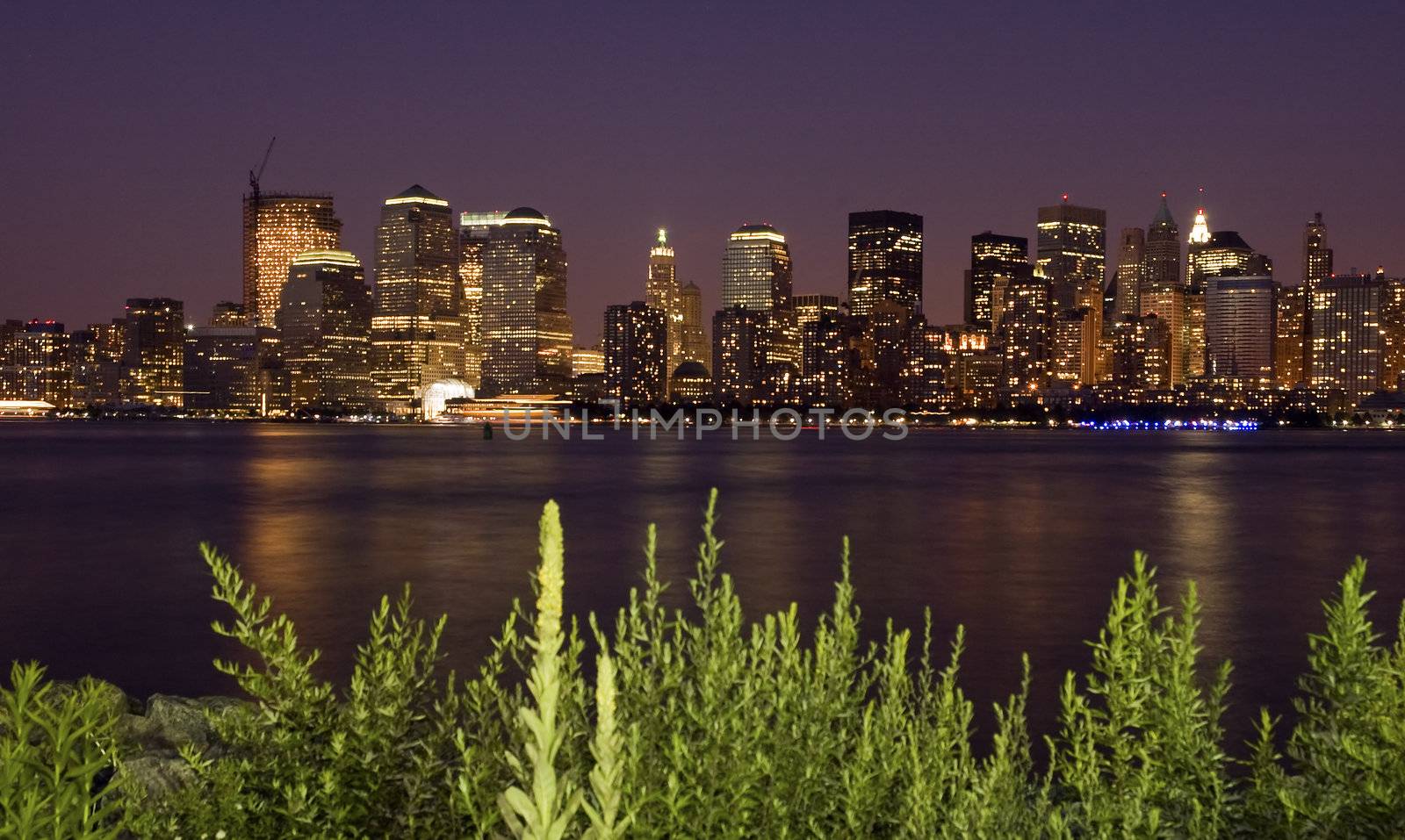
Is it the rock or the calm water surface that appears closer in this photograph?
the rock

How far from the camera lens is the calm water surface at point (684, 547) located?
21578 mm

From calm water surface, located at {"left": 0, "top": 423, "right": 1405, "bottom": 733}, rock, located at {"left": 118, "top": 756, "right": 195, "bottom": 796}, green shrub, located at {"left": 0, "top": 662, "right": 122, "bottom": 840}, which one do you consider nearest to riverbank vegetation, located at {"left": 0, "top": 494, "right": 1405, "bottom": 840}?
green shrub, located at {"left": 0, "top": 662, "right": 122, "bottom": 840}

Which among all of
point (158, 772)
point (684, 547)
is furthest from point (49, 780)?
point (684, 547)

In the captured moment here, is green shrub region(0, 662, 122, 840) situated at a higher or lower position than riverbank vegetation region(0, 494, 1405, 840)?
higher

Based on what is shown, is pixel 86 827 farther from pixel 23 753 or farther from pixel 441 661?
pixel 441 661

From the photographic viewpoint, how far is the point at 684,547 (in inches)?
1526

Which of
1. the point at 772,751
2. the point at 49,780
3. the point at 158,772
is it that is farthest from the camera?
the point at 158,772

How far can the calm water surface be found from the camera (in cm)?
2158

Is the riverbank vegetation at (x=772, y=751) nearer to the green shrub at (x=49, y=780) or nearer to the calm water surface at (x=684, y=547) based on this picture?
the green shrub at (x=49, y=780)

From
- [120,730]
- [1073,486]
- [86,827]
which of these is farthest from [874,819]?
[1073,486]

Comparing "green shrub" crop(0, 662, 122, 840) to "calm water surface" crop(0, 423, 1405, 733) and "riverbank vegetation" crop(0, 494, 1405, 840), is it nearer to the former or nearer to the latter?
"riverbank vegetation" crop(0, 494, 1405, 840)

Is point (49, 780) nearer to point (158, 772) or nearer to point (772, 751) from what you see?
point (772, 751)

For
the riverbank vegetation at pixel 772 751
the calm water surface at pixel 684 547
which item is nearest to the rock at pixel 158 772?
the riverbank vegetation at pixel 772 751

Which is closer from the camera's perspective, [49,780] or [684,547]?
[49,780]
